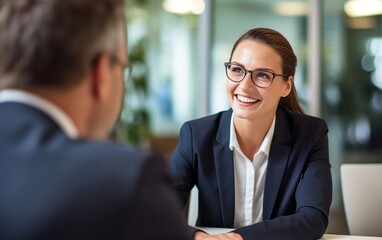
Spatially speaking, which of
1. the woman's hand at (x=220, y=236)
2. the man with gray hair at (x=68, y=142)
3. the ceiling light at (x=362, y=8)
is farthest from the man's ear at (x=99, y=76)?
the ceiling light at (x=362, y=8)

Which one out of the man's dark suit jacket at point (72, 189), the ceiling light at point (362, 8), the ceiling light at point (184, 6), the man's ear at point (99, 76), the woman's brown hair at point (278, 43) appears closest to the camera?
the man's dark suit jacket at point (72, 189)

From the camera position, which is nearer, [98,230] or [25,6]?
[98,230]

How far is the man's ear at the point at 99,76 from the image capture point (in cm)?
96

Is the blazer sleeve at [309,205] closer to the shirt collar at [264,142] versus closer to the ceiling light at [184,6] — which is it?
the shirt collar at [264,142]

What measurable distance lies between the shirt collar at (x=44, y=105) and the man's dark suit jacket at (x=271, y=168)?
4.15 ft

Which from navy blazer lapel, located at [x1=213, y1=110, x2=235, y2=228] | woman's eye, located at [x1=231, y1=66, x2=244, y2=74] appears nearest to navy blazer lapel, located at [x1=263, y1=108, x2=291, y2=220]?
navy blazer lapel, located at [x1=213, y1=110, x2=235, y2=228]

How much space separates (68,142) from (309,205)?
51.7 inches

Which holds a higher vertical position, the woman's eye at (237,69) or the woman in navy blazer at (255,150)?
the woman's eye at (237,69)

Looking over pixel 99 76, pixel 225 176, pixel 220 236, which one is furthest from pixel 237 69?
pixel 99 76

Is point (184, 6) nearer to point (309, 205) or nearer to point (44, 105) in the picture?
point (309, 205)

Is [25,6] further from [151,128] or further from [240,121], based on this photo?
[151,128]

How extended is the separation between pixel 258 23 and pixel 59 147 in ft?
15.4

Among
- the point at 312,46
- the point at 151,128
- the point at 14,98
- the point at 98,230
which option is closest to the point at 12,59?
the point at 14,98

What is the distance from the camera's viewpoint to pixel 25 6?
93cm
